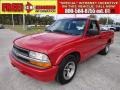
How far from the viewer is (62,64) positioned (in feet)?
13.8

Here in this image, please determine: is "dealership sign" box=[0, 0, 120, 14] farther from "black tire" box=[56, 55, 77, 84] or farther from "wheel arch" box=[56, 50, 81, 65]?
"black tire" box=[56, 55, 77, 84]

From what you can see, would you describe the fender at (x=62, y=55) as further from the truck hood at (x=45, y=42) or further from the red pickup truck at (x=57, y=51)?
the truck hood at (x=45, y=42)

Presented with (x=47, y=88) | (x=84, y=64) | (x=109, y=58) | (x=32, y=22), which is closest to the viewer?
(x=47, y=88)

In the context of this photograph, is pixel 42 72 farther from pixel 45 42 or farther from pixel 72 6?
pixel 72 6

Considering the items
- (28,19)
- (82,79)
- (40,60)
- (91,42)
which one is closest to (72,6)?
(91,42)

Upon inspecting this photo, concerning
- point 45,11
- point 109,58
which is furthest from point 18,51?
point 45,11

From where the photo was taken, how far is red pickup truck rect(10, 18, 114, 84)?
3924 millimetres

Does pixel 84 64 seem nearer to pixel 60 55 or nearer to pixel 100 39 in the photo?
pixel 100 39

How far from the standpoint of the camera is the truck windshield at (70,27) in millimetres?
5152

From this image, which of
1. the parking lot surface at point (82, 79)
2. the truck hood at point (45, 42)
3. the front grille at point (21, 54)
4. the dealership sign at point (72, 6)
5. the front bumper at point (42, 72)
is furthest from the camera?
the dealership sign at point (72, 6)

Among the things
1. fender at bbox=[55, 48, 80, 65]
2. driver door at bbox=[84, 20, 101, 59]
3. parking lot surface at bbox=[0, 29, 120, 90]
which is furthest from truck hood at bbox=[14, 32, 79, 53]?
parking lot surface at bbox=[0, 29, 120, 90]

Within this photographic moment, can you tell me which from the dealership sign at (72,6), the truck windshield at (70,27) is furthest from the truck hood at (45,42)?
the dealership sign at (72,6)

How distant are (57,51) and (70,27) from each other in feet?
5.14

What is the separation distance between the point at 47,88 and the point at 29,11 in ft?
82.9
